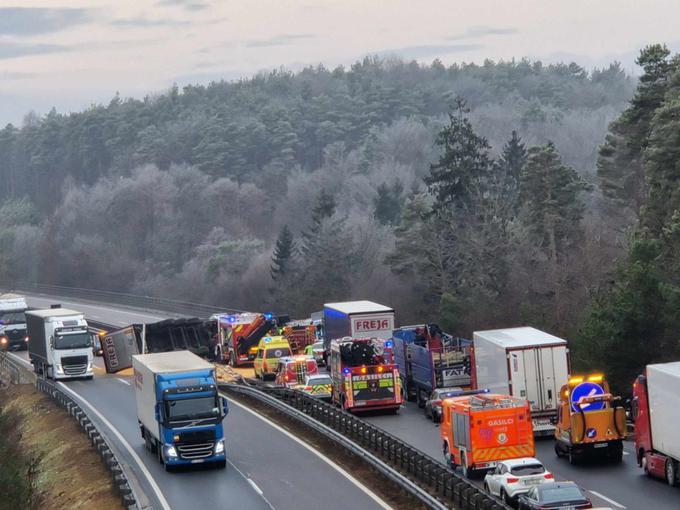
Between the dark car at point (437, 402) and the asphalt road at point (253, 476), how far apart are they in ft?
17.7

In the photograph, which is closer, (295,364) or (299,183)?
(295,364)

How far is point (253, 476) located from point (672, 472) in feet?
36.2

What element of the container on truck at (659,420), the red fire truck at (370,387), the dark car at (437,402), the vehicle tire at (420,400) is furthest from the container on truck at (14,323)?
the container on truck at (659,420)

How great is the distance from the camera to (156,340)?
62.6m

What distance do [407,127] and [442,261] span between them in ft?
315

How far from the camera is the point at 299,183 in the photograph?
160500 millimetres

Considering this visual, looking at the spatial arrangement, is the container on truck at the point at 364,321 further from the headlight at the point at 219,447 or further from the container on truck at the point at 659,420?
the container on truck at the point at 659,420

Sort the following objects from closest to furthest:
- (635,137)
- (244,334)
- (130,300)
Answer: (244,334), (635,137), (130,300)

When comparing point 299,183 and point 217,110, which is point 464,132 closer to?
point 299,183

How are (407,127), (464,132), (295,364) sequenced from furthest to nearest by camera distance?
(407,127)
(464,132)
(295,364)

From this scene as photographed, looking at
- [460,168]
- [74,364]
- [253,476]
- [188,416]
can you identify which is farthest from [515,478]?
[460,168]

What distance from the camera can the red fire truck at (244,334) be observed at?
202 ft

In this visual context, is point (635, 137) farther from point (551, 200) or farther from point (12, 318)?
point (12, 318)

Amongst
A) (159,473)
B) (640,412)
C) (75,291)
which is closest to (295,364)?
(159,473)
